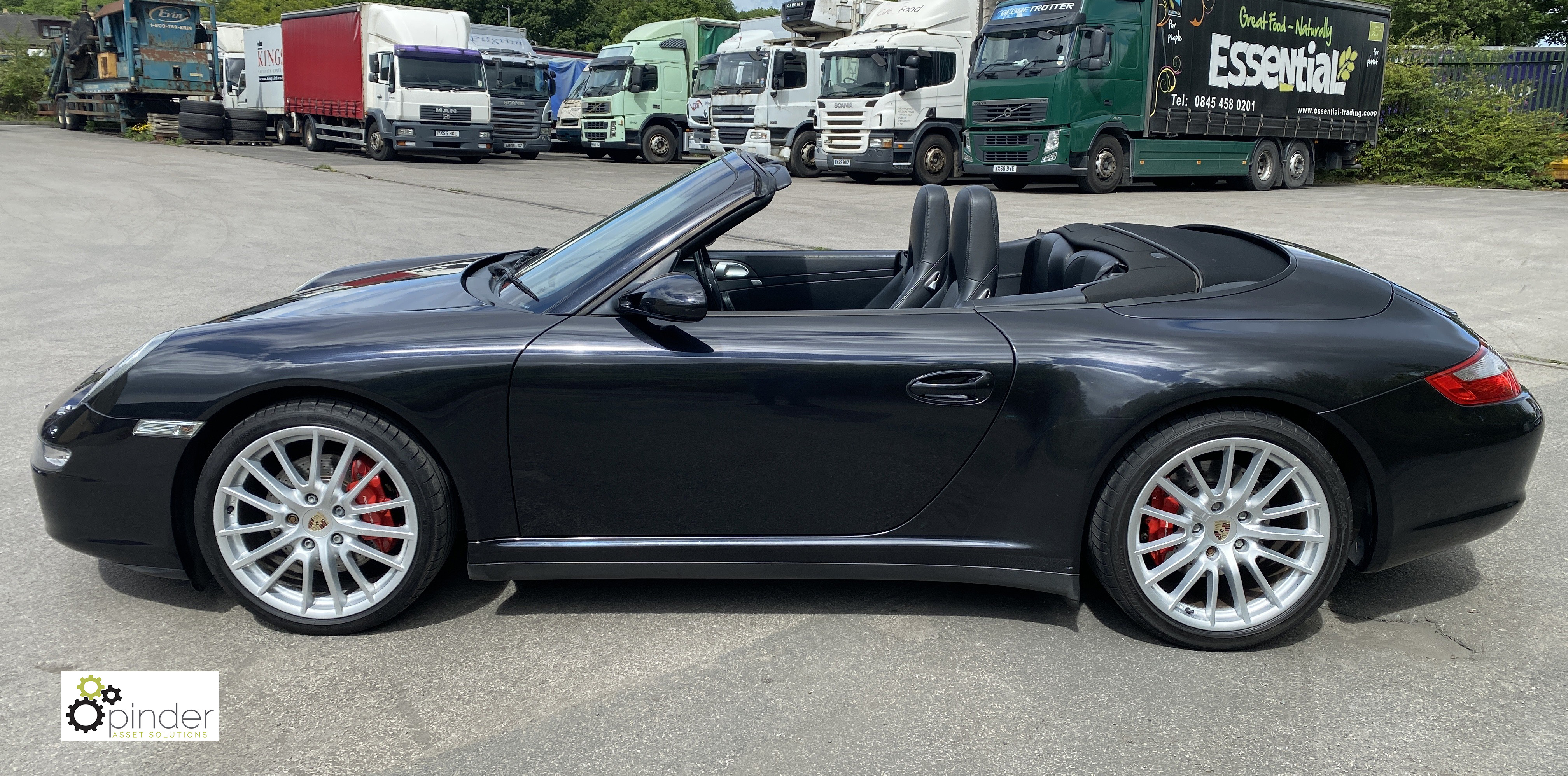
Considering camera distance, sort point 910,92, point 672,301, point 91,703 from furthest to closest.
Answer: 1. point 910,92
2. point 672,301
3. point 91,703

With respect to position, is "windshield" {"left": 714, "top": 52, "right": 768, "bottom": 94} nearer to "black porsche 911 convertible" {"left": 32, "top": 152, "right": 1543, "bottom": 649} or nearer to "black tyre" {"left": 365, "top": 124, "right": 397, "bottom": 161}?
"black tyre" {"left": 365, "top": 124, "right": 397, "bottom": 161}

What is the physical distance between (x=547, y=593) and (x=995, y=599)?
1.35 metres

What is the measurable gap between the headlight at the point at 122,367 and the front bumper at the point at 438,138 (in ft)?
76.7

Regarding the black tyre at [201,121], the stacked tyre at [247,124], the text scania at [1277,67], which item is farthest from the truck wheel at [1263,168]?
the black tyre at [201,121]

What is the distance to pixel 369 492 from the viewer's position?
120 inches

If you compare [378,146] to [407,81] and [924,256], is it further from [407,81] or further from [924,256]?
[924,256]

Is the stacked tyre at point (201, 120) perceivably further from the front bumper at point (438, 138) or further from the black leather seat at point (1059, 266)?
the black leather seat at point (1059, 266)

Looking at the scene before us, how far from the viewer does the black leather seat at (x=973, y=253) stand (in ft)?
11.4

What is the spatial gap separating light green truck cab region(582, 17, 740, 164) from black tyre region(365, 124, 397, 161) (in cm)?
517

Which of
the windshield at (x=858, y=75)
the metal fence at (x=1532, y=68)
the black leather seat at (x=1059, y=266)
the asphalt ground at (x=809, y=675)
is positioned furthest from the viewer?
the metal fence at (x=1532, y=68)

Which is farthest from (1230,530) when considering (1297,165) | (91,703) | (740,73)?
(740,73)

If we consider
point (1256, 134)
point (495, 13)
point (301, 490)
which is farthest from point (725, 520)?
point (495, 13)

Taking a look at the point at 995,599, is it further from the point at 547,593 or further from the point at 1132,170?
the point at 1132,170

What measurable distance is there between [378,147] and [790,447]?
25568 millimetres
